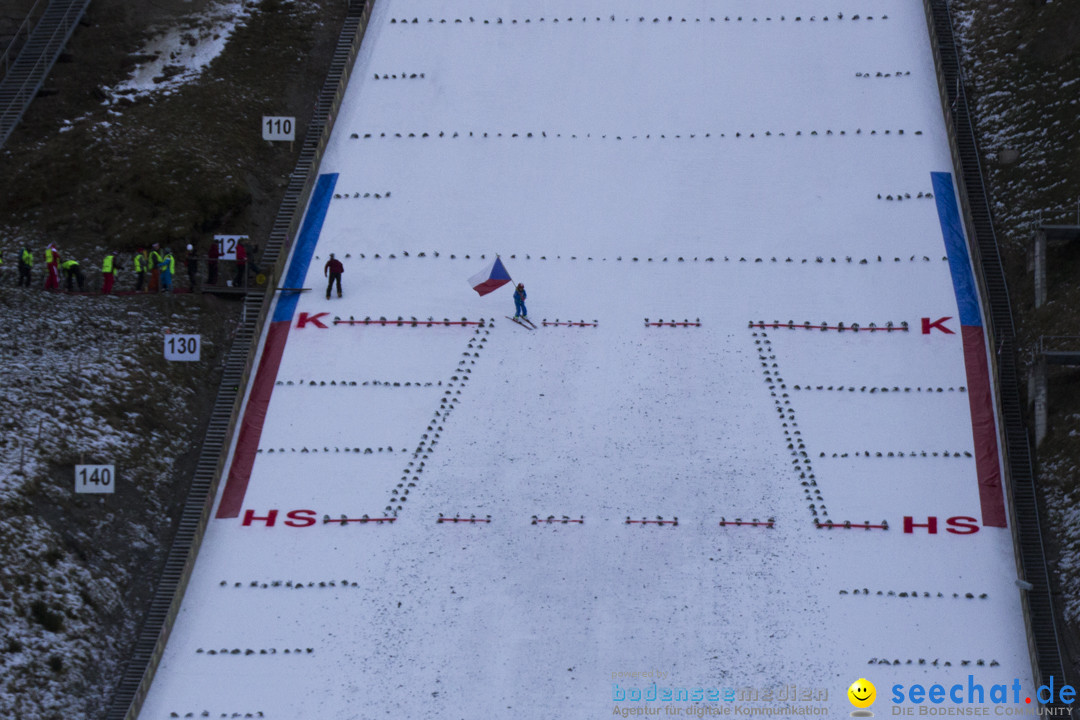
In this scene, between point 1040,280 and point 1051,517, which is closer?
point 1051,517

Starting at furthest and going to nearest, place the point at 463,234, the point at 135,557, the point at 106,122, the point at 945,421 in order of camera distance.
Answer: the point at 106,122
the point at 463,234
the point at 945,421
the point at 135,557

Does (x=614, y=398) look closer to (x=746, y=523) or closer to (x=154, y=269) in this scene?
(x=746, y=523)

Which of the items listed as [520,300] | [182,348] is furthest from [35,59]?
[520,300]

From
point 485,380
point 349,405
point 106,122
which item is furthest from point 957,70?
point 106,122

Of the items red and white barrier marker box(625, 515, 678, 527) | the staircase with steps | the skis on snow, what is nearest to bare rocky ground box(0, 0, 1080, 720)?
the staircase with steps

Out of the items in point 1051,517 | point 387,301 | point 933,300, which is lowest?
point 1051,517

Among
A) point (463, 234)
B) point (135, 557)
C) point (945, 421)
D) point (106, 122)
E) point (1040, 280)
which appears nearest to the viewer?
point (135, 557)

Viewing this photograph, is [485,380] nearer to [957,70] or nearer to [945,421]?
[945,421]
